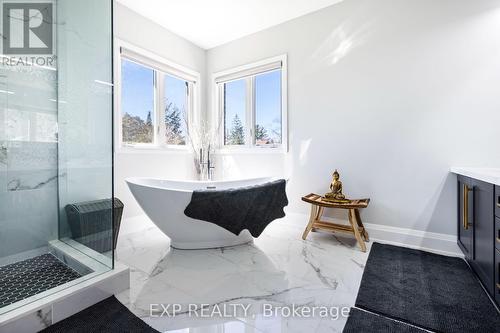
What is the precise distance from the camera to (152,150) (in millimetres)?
2947

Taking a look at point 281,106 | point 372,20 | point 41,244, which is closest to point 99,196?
point 41,244

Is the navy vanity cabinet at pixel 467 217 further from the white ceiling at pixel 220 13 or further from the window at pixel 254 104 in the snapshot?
the white ceiling at pixel 220 13

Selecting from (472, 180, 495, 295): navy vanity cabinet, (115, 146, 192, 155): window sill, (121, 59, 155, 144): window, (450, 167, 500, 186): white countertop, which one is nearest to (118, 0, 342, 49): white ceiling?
(121, 59, 155, 144): window

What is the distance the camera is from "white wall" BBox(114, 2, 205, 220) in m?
2.63

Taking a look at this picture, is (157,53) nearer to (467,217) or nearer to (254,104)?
(254,104)

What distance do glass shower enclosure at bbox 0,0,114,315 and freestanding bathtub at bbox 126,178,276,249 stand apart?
12.3 inches

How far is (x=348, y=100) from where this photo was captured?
2.54 meters

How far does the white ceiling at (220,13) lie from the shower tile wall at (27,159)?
54.1 inches

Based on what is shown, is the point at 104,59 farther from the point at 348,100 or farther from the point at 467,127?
the point at 467,127

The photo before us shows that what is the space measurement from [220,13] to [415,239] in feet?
10.1

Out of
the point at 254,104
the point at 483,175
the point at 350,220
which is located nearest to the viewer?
the point at 483,175

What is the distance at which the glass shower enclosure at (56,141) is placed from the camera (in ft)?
5.50

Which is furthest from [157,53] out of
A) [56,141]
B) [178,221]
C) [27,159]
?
[178,221]

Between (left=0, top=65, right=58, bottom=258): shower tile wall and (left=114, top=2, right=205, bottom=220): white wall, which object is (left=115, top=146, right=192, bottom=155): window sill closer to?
(left=114, top=2, right=205, bottom=220): white wall
